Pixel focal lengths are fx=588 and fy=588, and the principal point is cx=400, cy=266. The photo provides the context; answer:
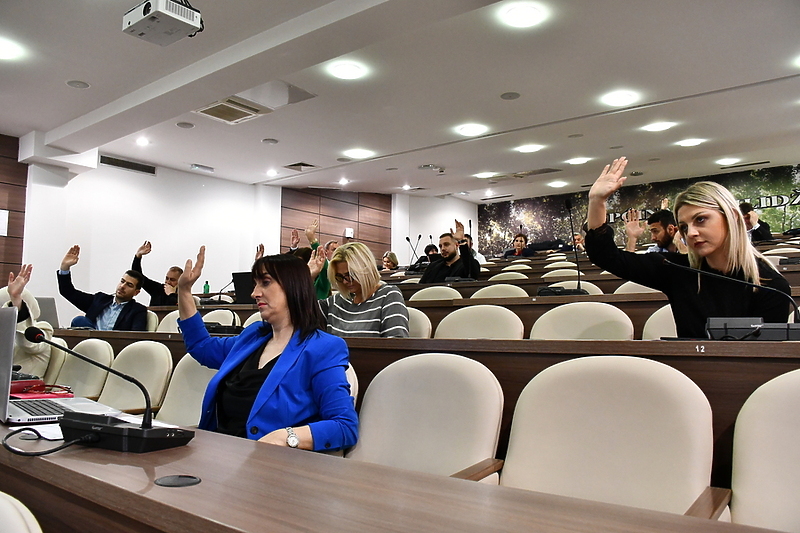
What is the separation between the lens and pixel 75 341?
3.40m

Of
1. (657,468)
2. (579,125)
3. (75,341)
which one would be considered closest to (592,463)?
(657,468)

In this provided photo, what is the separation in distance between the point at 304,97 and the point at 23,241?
155 inches

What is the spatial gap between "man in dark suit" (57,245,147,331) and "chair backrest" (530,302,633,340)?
3.17m

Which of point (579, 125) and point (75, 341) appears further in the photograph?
point (579, 125)

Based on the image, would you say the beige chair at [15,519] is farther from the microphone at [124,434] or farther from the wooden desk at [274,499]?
the microphone at [124,434]

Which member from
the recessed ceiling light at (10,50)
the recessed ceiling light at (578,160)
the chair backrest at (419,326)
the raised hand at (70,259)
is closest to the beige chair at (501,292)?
the chair backrest at (419,326)

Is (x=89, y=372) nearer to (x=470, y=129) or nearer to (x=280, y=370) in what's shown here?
(x=280, y=370)

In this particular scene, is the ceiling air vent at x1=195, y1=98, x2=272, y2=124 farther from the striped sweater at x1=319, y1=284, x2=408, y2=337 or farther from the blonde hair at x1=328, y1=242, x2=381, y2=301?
the striped sweater at x1=319, y1=284, x2=408, y2=337

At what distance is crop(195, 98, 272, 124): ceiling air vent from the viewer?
232 inches

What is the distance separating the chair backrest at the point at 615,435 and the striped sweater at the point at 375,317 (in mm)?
1211

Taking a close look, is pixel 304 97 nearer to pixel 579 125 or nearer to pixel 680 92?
pixel 579 125

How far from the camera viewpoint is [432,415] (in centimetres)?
150

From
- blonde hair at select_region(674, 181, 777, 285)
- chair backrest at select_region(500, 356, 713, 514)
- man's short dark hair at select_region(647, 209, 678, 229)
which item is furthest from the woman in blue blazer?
man's short dark hair at select_region(647, 209, 678, 229)

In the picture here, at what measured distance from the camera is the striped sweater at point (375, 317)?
2.57 meters
